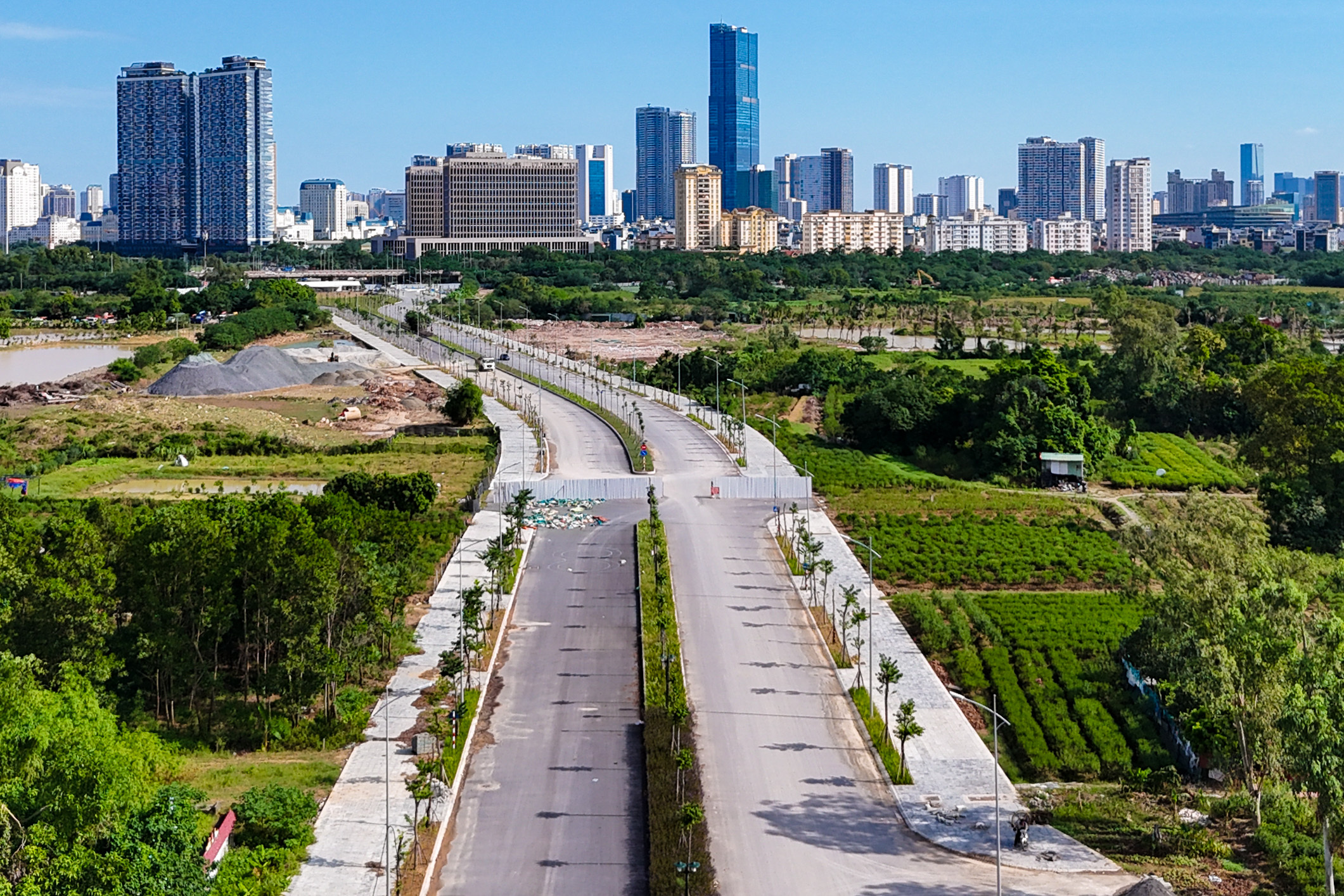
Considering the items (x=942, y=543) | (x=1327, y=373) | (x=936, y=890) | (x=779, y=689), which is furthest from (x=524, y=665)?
(x=1327, y=373)

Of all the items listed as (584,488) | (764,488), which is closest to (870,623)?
(764,488)

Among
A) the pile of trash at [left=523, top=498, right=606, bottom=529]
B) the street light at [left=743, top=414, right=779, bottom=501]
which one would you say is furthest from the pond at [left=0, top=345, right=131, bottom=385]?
the pile of trash at [left=523, top=498, right=606, bottom=529]

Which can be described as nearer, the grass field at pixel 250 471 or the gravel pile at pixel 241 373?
the grass field at pixel 250 471

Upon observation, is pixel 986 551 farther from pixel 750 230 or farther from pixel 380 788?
pixel 750 230

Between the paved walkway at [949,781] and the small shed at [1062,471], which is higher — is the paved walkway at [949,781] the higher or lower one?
the lower one

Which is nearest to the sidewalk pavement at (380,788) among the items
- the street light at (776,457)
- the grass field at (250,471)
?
the street light at (776,457)

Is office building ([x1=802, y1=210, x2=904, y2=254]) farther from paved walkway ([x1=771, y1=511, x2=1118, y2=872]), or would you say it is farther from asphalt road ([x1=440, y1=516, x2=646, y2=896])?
paved walkway ([x1=771, y1=511, x2=1118, y2=872])

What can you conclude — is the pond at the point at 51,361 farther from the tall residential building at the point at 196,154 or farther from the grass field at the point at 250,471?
the tall residential building at the point at 196,154
